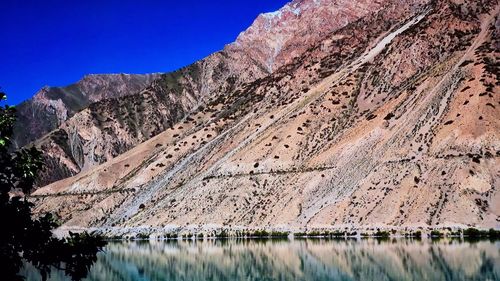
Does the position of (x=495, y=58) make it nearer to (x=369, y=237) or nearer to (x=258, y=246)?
(x=369, y=237)

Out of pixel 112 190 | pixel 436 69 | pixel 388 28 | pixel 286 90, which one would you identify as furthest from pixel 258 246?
pixel 388 28

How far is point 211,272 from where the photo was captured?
57812 mm

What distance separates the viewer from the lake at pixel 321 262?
46.1 m

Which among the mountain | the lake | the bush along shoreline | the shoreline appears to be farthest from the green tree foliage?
the mountain

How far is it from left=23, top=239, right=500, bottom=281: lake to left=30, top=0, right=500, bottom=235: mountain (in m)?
15.9

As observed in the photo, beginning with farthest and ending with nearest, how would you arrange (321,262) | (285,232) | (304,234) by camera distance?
(285,232) → (304,234) → (321,262)

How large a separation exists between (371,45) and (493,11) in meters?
38.6

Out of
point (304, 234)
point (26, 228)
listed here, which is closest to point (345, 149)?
point (304, 234)

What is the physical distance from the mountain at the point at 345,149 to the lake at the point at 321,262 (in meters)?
15.9

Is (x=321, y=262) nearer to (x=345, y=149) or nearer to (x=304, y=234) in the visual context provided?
(x=304, y=234)

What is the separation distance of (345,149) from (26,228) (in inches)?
3940

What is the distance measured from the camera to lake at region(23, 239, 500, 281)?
1813 inches

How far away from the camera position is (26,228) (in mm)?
14586

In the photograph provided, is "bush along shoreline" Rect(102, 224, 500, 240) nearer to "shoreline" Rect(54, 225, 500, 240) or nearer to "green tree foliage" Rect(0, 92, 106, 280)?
"shoreline" Rect(54, 225, 500, 240)
